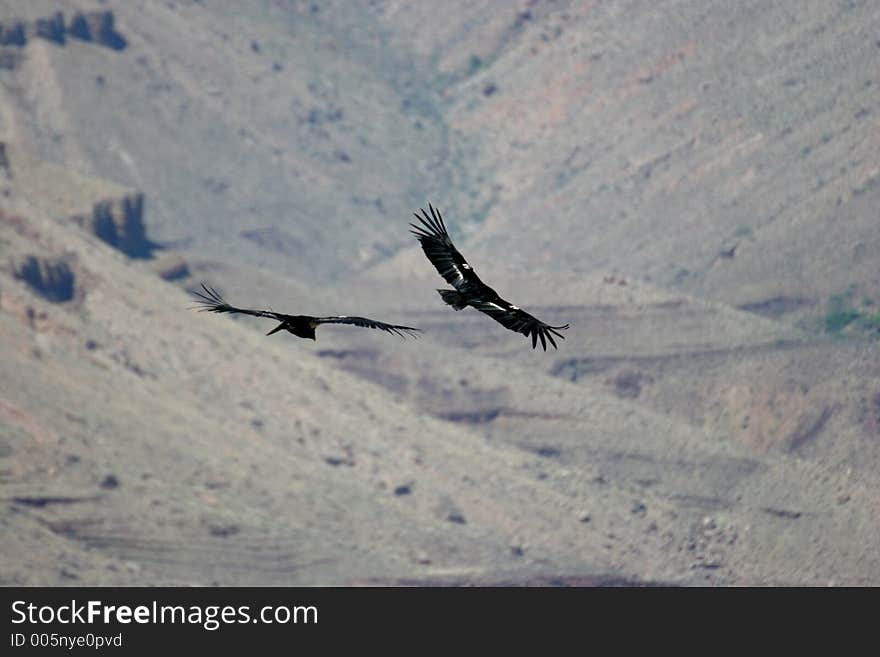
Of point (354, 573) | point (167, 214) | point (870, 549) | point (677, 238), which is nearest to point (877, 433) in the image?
point (870, 549)

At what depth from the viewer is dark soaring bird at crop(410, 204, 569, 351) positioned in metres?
44.1

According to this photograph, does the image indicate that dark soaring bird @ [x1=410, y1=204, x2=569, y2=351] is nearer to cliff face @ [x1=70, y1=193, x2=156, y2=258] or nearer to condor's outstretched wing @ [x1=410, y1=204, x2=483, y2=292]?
condor's outstretched wing @ [x1=410, y1=204, x2=483, y2=292]

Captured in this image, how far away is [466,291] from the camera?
146 feet

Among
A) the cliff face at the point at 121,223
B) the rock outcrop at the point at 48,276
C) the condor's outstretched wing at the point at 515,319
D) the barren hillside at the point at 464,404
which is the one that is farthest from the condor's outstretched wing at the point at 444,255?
the cliff face at the point at 121,223

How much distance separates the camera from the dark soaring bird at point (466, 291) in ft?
145

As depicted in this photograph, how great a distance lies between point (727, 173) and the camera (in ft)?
642

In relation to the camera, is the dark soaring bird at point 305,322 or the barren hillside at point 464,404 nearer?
the dark soaring bird at point 305,322

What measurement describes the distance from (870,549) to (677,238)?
55671mm

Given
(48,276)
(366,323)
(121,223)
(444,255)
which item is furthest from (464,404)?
(444,255)

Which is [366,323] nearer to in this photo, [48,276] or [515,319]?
[515,319]

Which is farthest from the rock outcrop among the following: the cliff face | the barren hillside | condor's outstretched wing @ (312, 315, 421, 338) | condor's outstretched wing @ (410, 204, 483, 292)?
condor's outstretched wing @ (410, 204, 483, 292)

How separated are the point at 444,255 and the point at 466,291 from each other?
0.68 meters

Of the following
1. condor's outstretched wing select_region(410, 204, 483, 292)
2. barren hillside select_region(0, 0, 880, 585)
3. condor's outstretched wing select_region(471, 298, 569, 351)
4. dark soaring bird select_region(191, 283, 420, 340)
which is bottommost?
condor's outstretched wing select_region(471, 298, 569, 351)

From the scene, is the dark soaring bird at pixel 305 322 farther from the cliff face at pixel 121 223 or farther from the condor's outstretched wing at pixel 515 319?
the cliff face at pixel 121 223
